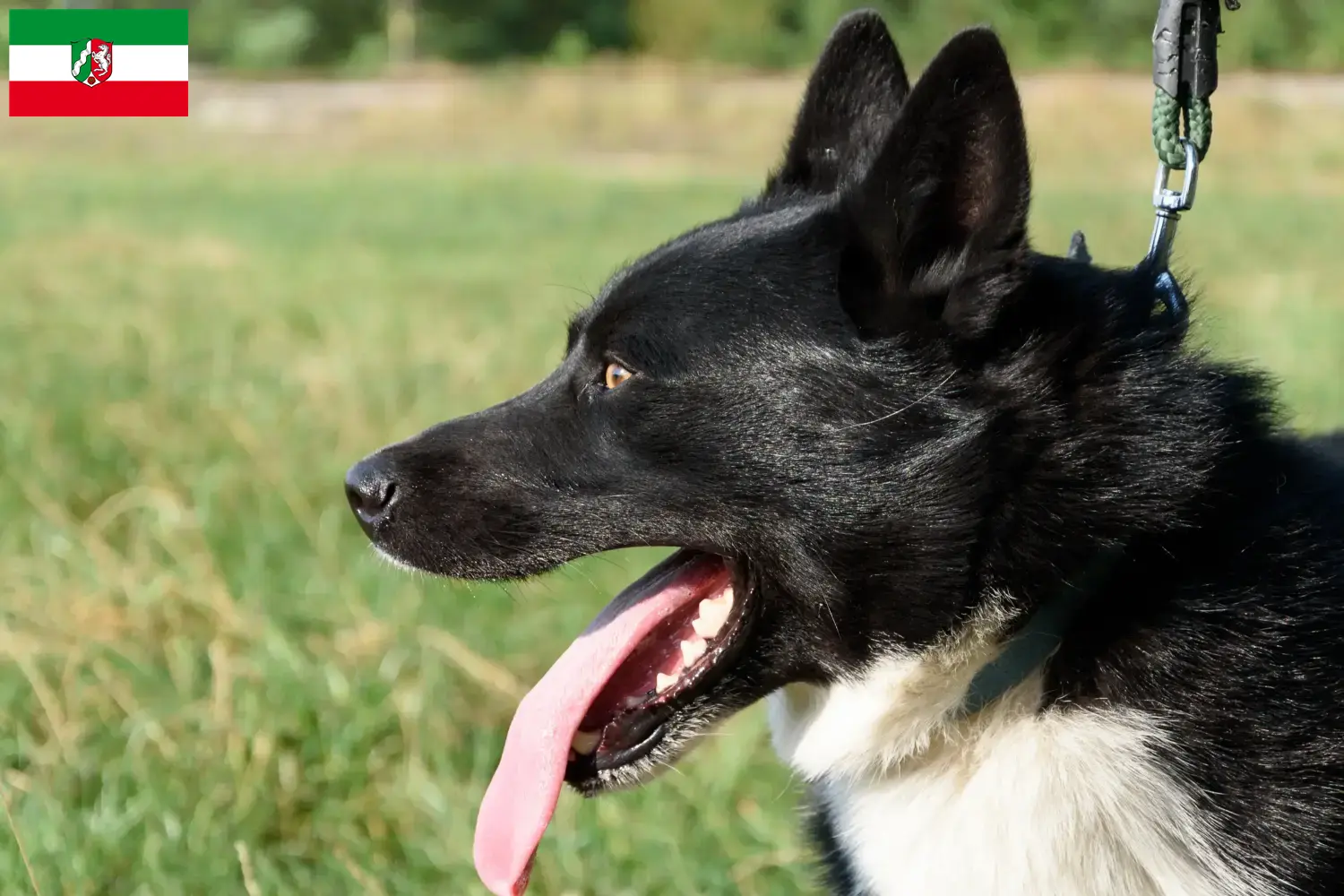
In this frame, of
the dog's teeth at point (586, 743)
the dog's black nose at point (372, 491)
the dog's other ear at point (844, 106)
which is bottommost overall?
the dog's teeth at point (586, 743)

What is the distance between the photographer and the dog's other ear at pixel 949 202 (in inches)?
76.7

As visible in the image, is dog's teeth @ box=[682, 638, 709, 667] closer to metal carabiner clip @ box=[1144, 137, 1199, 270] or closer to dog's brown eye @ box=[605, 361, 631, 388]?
dog's brown eye @ box=[605, 361, 631, 388]

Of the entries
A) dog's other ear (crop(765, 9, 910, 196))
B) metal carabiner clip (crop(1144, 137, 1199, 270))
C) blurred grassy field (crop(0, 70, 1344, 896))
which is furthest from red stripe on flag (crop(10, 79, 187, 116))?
metal carabiner clip (crop(1144, 137, 1199, 270))

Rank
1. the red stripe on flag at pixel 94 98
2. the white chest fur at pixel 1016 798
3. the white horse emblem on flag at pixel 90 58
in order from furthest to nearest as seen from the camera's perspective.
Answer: the red stripe on flag at pixel 94 98, the white horse emblem on flag at pixel 90 58, the white chest fur at pixel 1016 798

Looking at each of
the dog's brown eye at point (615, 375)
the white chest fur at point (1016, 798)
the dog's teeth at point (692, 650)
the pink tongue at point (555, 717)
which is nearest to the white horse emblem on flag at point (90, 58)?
the dog's brown eye at point (615, 375)

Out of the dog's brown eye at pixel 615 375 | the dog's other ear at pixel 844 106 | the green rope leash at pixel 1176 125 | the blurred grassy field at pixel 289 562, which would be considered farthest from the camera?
the blurred grassy field at pixel 289 562

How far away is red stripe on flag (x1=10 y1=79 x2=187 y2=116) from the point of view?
33.3 feet

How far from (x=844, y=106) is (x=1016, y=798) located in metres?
1.35

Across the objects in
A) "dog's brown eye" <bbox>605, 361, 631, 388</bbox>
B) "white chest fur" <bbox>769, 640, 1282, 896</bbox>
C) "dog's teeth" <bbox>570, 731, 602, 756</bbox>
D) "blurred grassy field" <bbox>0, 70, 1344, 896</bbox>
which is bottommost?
"blurred grassy field" <bbox>0, 70, 1344, 896</bbox>

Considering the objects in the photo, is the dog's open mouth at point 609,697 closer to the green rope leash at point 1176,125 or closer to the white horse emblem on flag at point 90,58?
the green rope leash at point 1176,125

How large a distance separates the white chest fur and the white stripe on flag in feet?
26.7

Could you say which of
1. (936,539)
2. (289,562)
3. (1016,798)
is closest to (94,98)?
(289,562)

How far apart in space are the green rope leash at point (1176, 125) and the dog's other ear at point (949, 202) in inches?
23.6

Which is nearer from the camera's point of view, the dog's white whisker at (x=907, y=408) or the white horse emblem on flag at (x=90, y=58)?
the dog's white whisker at (x=907, y=408)
